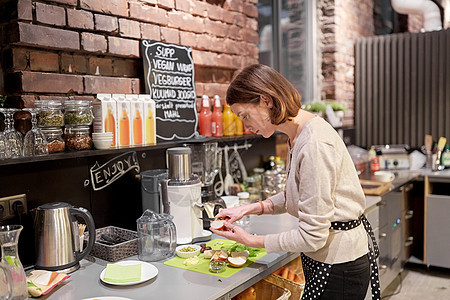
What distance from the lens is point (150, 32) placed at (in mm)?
2469

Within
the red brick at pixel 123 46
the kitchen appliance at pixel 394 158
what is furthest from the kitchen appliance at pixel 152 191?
the kitchen appliance at pixel 394 158

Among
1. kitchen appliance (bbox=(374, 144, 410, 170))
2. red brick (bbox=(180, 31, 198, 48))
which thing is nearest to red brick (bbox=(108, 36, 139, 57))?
red brick (bbox=(180, 31, 198, 48))

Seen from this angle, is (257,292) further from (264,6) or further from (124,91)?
(264,6)

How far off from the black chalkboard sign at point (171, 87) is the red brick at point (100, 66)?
0.21 meters

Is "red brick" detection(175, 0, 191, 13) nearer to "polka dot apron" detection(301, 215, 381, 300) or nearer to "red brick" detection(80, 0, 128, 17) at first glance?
"red brick" detection(80, 0, 128, 17)

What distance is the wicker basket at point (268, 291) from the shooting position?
1.84 m

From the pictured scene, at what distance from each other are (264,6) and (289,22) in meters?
0.47

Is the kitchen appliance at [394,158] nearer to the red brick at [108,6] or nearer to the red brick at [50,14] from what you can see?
the red brick at [108,6]

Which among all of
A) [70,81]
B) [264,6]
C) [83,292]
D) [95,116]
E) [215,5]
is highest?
[264,6]

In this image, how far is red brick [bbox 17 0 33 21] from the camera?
1.84 meters

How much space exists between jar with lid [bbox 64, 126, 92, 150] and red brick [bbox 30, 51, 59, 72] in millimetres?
304

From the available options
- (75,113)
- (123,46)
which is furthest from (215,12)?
(75,113)

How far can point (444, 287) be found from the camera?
12.2 feet

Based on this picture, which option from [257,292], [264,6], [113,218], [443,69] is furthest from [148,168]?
[443,69]
